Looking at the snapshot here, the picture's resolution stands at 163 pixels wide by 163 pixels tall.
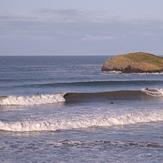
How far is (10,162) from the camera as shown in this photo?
12711mm

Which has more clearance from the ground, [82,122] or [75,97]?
[75,97]

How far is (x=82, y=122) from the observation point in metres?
18.8

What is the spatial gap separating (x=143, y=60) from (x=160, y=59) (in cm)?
468

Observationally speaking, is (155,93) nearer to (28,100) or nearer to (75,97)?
(75,97)

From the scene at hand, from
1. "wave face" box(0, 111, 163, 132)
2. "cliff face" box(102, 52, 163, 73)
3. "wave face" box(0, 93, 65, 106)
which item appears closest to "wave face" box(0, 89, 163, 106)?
"wave face" box(0, 93, 65, 106)

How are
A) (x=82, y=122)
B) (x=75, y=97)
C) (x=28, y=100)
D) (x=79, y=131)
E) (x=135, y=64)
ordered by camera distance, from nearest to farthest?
1. (x=79, y=131)
2. (x=82, y=122)
3. (x=28, y=100)
4. (x=75, y=97)
5. (x=135, y=64)

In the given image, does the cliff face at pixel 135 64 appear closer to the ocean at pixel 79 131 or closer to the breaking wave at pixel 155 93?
the breaking wave at pixel 155 93

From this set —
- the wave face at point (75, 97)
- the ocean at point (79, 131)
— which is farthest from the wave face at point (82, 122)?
the wave face at point (75, 97)

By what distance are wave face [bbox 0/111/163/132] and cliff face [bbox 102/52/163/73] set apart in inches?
1984

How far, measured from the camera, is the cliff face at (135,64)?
7116 centimetres

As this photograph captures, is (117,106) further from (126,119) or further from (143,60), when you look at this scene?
(143,60)

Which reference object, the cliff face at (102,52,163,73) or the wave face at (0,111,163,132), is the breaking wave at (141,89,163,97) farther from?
the cliff face at (102,52,163,73)

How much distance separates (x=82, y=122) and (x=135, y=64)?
54784 millimetres

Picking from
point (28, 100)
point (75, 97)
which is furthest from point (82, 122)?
point (75, 97)
